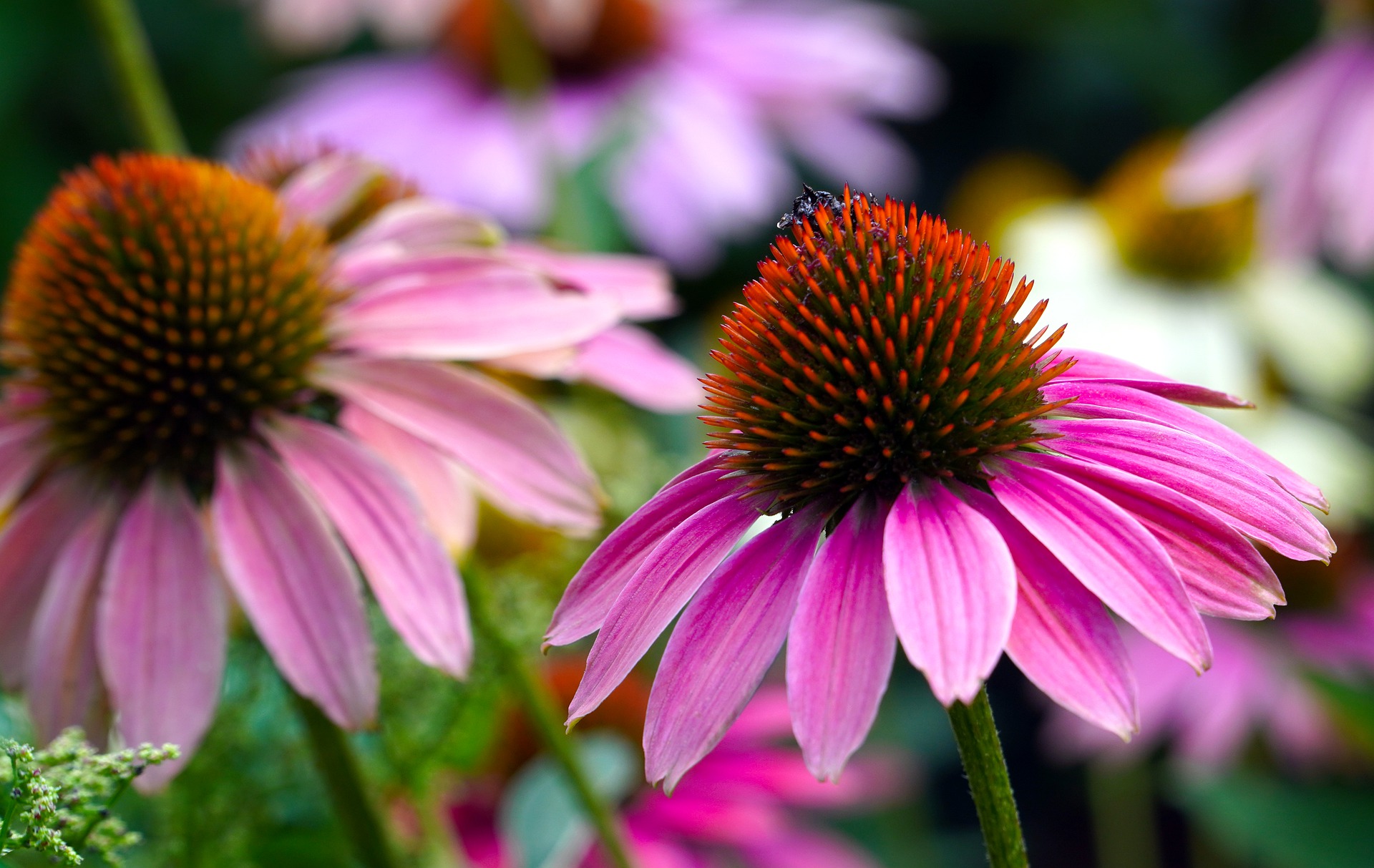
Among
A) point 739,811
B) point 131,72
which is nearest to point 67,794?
point 739,811

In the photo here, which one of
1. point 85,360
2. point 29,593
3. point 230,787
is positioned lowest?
point 230,787

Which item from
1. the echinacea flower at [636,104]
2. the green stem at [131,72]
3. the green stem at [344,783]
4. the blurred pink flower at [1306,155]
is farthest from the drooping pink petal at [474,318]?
the blurred pink flower at [1306,155]

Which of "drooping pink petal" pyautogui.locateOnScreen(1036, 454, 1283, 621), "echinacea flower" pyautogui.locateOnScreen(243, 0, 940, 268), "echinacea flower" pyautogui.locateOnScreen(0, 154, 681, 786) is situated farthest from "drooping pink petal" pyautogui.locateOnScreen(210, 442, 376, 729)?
"echinacea flower" pyautogui.locateOnScreen(243, 0, 940, 268)

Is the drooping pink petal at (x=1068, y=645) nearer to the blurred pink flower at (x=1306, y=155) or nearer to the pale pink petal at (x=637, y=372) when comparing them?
the pale pink petal at (x=637, y=372)

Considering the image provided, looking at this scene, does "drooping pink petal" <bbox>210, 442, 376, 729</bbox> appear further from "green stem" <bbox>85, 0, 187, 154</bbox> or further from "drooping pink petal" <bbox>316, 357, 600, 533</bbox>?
"green stem" <bbox>85, 0, 187, 154</bbox>

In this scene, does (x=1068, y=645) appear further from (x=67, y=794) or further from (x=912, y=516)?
(x=67, y=794)

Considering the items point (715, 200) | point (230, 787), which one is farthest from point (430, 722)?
point (715, 200)

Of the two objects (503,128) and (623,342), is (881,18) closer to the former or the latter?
(503,128)
